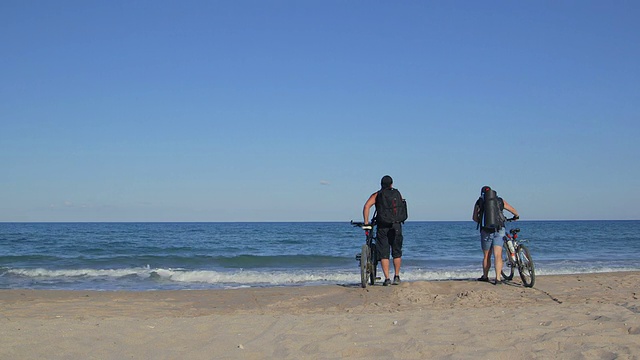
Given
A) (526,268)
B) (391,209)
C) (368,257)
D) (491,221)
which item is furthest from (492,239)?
(368,257)

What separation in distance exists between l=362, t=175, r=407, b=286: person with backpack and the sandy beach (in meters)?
0.66

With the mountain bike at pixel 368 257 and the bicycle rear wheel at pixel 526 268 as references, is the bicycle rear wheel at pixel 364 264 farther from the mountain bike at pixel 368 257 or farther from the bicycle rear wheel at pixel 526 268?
the bicycle rear wheel at pixel 526 268

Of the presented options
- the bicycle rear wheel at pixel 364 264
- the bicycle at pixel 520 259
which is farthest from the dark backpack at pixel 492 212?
the bicycle rear wheel at pixel 364 264

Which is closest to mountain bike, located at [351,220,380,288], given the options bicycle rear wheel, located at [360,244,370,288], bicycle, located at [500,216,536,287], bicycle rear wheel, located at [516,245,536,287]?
bicycle rear wheel, located at [360,244,370,288]

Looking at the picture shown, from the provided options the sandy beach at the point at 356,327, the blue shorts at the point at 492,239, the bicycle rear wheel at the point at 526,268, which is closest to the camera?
the sandy beach at the point at 356,327

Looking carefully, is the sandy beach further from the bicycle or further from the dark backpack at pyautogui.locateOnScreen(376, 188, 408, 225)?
the dark backpack at pyautogui.locateOnScreen(376, 188, 408, 225)

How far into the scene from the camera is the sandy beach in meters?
4.69

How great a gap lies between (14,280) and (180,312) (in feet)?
26.0

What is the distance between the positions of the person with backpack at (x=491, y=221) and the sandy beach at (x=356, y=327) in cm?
69

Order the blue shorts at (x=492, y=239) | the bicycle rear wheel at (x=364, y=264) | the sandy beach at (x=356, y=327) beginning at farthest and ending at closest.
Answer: the blue shorts at (x=492, y=239) → the bicycle rear wheel at (x=364, y=264) → the sandy beach at (x=356, y=327)

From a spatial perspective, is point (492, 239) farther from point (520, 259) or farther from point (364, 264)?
point (364, 264)

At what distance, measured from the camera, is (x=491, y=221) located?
895 centimetres

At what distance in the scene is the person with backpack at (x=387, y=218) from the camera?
8930 mm

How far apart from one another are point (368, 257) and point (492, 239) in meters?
1.98
